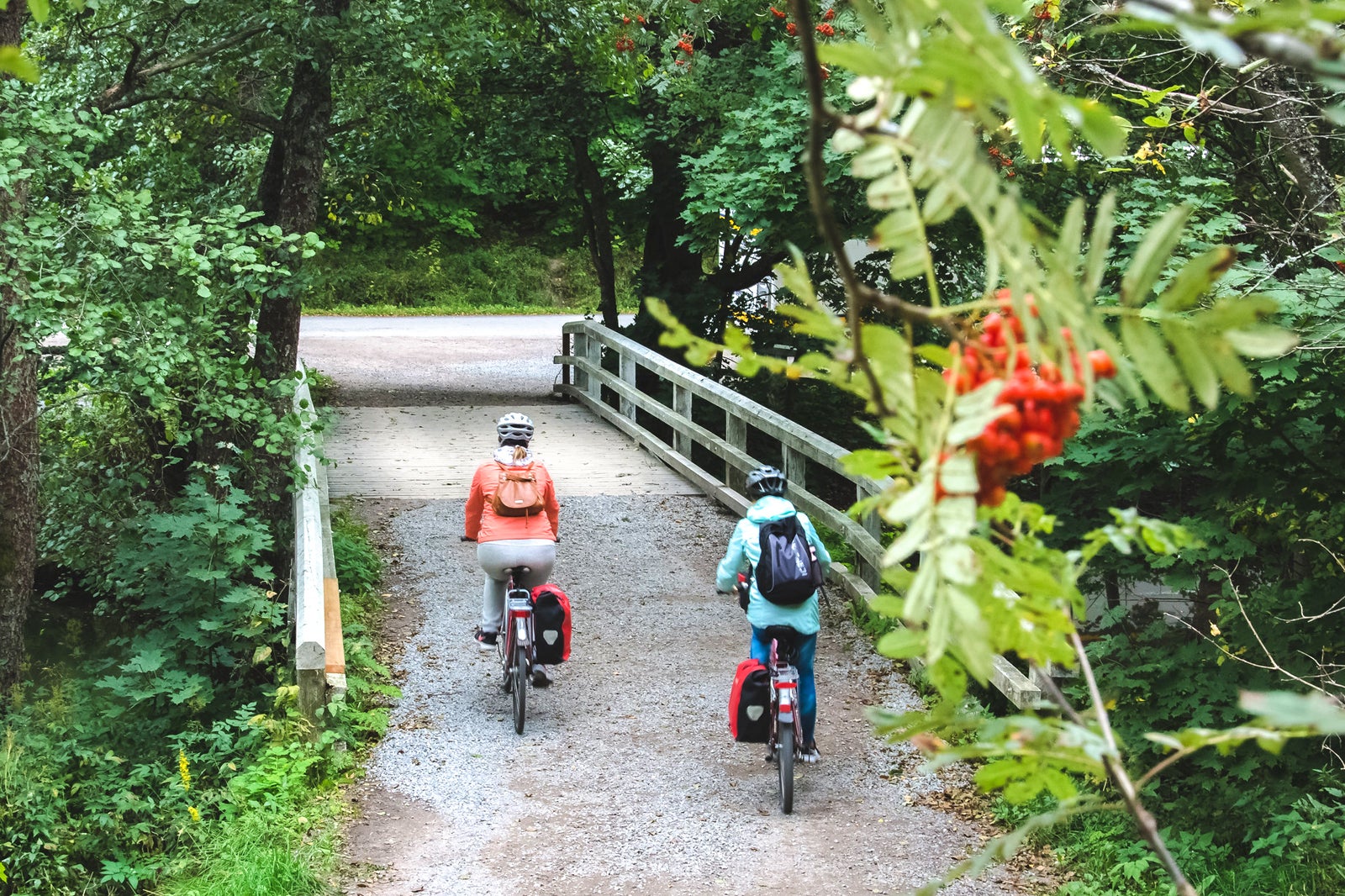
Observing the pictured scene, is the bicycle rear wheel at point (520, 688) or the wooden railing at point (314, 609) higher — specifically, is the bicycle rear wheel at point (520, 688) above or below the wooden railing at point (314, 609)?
below

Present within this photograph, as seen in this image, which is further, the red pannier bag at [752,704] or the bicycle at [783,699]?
the red pannier bag at [752,704]

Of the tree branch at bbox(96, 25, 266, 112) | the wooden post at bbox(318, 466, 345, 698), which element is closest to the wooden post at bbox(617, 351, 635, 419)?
the wooden post at bbox(318, 466, 345, 698)

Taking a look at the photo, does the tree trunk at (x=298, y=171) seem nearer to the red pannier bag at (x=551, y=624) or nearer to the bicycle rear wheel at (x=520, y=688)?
the red pannier bag at (x=551, y=624)

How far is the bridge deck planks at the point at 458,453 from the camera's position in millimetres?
12125

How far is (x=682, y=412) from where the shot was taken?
A: 1296cm

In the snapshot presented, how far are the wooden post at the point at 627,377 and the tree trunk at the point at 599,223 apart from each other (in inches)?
82.9

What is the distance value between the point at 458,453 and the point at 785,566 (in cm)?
755

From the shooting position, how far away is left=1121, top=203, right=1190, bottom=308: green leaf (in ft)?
4.38

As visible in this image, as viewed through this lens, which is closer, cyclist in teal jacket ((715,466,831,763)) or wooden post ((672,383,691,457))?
cyclist in teal jacket ((715,466,831,763))

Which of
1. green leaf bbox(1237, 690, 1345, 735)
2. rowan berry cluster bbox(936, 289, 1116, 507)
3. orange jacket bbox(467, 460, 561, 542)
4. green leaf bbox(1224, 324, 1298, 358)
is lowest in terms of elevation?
orange jacket bbox(467, 460, 561, 542)

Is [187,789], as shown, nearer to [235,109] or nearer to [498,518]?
[498,518]

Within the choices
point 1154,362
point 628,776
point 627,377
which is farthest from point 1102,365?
point 627,377

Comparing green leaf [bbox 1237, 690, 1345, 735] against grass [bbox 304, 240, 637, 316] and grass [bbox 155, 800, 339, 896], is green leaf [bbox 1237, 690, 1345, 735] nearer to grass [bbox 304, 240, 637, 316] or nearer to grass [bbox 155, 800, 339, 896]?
grass [bbox 155, 800, 339, 896]

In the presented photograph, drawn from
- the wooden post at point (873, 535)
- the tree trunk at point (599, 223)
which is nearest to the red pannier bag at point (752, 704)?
the wooden post at point (873, 535)
